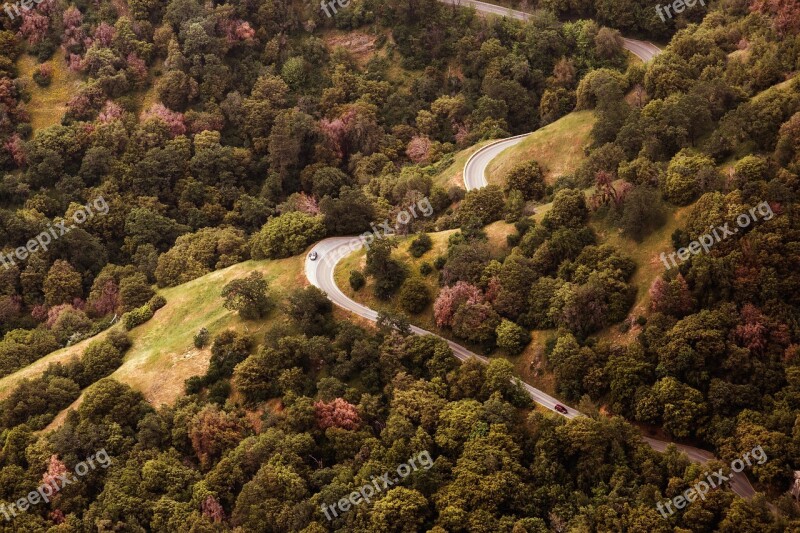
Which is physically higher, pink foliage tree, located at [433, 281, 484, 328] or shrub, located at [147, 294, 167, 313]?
pink foliage tree, located at [433, 281, 484, 328]

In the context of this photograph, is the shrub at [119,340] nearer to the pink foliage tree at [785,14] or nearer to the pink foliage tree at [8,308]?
the pink foliage tree at [8,308]

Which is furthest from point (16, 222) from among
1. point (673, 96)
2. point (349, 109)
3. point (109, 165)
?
point (673, 96)

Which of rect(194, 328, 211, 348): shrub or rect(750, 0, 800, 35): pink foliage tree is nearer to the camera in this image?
rect(194, 328, 211, 348): shrub

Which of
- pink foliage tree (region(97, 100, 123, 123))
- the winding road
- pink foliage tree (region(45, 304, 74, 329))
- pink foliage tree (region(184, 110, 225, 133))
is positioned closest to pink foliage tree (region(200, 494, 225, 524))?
the winding road

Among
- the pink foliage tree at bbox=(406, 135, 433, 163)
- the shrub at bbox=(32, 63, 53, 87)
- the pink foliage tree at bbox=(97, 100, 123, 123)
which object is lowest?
the pink foliage tree at bbox=(406, 135, 433, 163)

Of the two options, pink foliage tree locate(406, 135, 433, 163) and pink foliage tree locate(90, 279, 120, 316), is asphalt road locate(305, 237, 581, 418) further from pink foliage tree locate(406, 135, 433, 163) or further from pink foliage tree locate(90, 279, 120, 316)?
pink foliage tree locate(90, 279, 120, 316)

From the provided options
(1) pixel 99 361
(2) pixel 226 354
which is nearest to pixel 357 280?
(2) pixel 226 354

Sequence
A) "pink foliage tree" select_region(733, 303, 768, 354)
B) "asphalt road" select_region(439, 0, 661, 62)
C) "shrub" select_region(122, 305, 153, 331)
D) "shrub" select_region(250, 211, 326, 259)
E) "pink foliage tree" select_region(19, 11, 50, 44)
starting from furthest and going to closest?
"pink foliage tree" select_region(19, 11, 50, 44), "asphalt road" select_region(439, 0, 661, 62), "shrub" select_region(250, 211, 326, 259), "shrub" select_region(122, 305, 153, 331), "pink foliage tree" select_region(733, 303, 768, 354)

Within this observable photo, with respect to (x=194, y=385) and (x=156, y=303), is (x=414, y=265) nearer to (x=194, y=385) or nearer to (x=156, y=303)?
(x=194, y=385)
